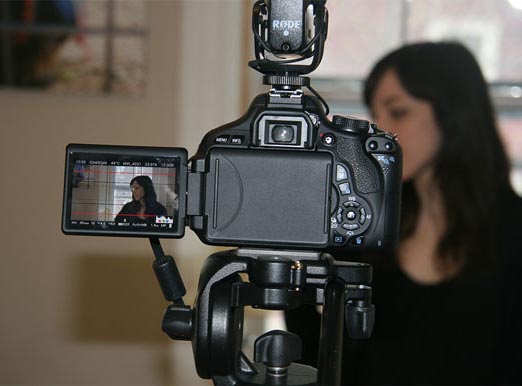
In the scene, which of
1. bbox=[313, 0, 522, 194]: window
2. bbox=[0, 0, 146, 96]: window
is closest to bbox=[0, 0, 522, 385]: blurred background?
bbox=[0, 0, 146, 96]: window

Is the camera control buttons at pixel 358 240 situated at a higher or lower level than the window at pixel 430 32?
lower

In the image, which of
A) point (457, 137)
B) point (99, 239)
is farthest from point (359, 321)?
point (99, 239)

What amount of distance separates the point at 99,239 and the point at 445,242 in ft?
3.18

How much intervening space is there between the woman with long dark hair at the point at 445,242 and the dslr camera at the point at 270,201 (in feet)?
2.61

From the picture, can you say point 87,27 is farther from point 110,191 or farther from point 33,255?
point 110,191

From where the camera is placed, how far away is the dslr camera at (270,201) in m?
0.97

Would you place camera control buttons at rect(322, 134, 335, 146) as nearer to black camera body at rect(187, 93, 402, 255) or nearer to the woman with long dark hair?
black camera body at rect(187, 93, 402, 255)

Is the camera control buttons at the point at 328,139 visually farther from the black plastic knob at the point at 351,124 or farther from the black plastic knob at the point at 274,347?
the black plastic knob at the point at 274,347

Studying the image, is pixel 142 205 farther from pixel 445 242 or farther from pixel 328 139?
pixel 445 242

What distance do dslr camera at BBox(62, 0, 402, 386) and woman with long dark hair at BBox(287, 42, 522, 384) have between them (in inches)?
31.3

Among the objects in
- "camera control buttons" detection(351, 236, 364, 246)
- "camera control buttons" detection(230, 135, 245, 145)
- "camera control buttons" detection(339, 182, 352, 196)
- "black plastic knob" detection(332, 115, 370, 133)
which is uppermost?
"black plastic knob" detection(332, 115, 370, 133)

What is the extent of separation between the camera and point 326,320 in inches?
37.7

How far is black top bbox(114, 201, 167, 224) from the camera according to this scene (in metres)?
1.00

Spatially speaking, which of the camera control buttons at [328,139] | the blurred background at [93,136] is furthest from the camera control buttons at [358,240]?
the blurred background at [93,136]
